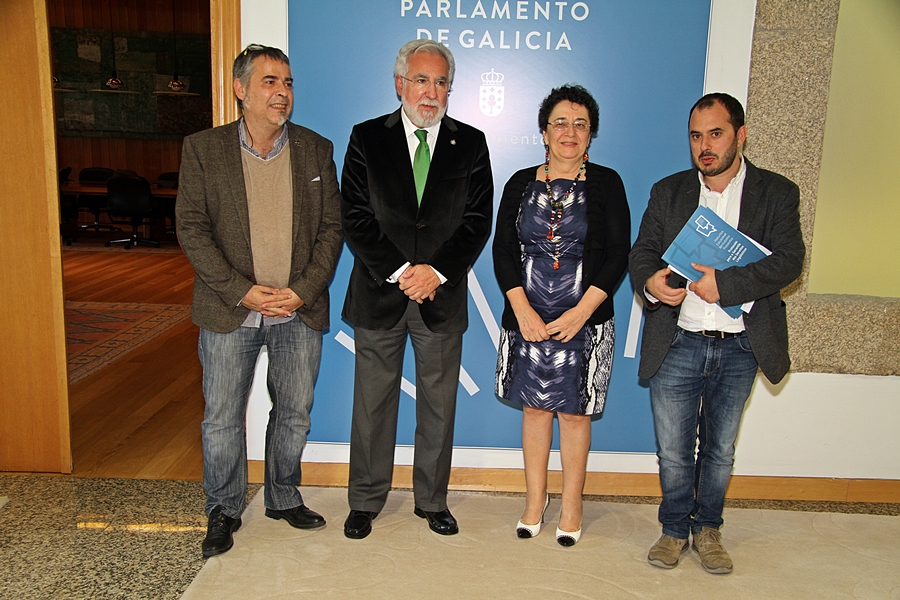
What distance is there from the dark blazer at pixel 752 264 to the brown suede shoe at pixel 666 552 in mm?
683

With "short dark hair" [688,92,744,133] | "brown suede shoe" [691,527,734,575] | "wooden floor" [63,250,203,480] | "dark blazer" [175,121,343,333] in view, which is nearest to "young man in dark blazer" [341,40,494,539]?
"dark blazer" [175,121,343,333]

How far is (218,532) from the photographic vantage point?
9.21ft

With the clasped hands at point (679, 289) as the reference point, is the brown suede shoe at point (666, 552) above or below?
below

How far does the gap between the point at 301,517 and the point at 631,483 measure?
5.26 feet

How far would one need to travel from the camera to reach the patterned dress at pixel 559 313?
277cm

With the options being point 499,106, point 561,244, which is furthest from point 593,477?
point 499,106

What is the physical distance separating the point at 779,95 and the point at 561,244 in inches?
52.9

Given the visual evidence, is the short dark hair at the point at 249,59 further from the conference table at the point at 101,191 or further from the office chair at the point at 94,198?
the office chair at the point at 94,198

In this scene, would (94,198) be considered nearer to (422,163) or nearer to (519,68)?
(519,68)

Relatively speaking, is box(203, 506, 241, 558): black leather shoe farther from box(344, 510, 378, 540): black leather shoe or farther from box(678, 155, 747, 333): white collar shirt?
box(678, 155, 747, 333): white collar shirt

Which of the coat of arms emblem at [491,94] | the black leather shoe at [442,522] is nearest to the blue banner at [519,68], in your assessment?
the coat of arms emblem at [491,94]

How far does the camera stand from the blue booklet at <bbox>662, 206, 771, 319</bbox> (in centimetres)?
250

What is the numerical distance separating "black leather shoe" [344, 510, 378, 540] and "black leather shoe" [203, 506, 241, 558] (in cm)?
46

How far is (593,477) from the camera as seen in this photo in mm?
3502
